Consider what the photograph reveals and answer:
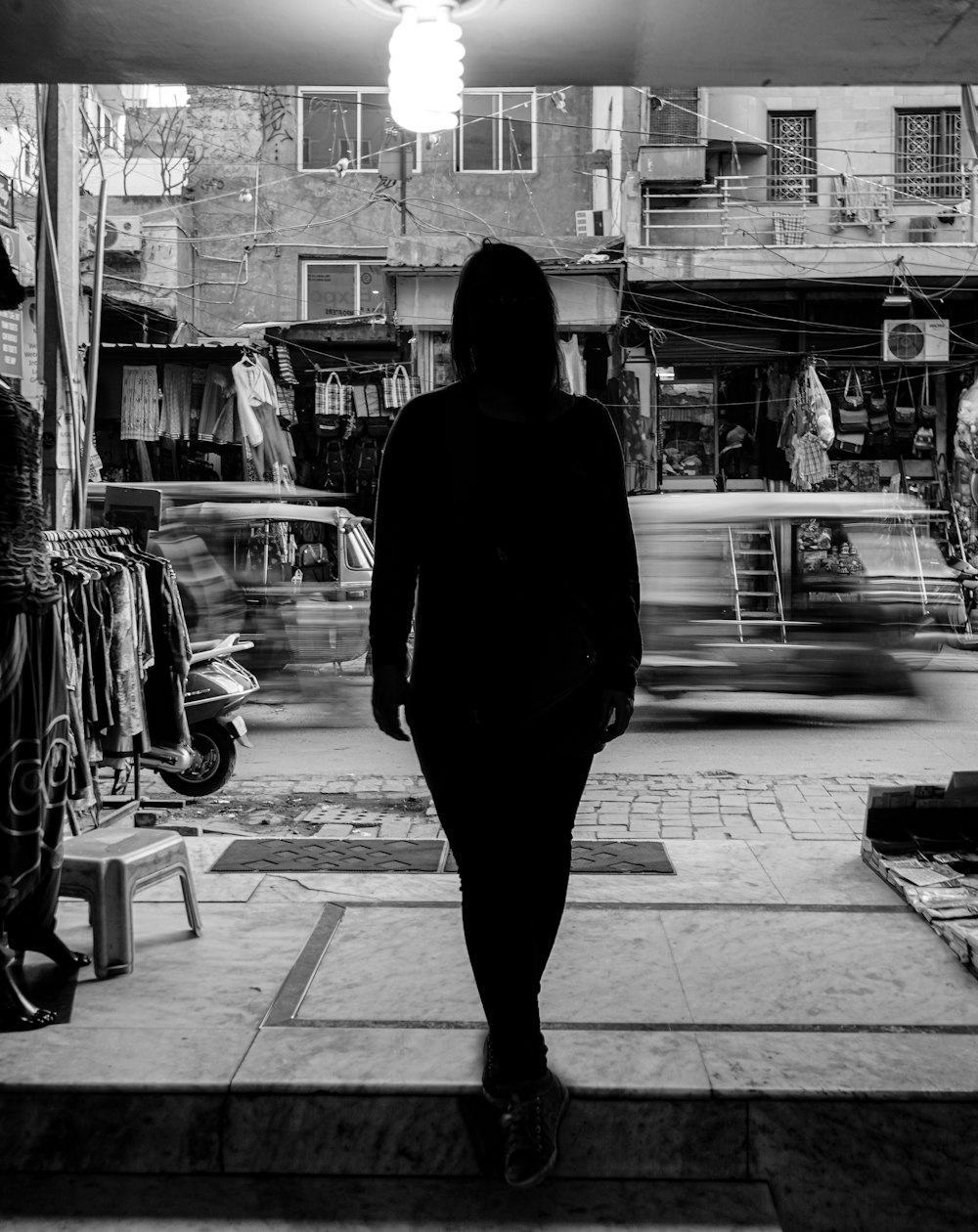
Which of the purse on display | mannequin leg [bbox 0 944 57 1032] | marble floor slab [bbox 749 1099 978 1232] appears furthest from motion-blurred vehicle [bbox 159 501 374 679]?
the purse on display

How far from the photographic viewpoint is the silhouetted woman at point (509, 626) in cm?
243

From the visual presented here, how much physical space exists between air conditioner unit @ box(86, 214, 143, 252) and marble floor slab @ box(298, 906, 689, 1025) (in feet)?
49.4

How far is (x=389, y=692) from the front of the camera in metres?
2.52

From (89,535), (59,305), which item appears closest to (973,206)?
(59,305)

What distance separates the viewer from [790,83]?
390cm

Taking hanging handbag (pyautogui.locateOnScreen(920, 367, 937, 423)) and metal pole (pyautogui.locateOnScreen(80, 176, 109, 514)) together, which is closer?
metal pole (pyautogui.locateOnScreen(80, 176, 109, 514))

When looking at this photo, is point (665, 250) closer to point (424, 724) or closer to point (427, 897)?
point (427, 897)

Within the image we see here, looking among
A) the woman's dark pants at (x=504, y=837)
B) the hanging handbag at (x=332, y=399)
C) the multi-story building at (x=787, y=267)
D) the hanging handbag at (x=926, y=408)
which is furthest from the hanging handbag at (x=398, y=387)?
the woman's dark pants at (x=504, y=837)

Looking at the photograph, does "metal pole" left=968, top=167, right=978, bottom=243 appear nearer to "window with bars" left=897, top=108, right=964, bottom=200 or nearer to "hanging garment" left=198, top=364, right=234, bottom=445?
"window with bars" left=897, top=108, right=964, bottom=200

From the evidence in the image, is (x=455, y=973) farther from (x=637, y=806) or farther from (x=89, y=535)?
(x=637, y=806)

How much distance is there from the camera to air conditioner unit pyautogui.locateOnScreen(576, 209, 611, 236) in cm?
1778

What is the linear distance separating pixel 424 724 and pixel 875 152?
55.4ft

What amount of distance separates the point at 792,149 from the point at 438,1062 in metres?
17.7

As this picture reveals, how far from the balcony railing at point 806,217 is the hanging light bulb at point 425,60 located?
13760 millimetres
